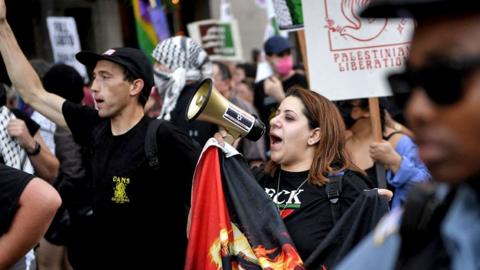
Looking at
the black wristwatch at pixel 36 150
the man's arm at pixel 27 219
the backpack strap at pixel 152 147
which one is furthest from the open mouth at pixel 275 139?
the black wristwatch at pixel 36 150

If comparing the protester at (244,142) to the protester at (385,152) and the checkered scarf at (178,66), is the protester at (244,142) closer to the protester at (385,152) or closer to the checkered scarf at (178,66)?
the checkered scarf at (178,66)

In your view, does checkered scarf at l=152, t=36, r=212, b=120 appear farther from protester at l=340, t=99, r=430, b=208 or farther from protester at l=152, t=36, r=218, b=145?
protester at l=340, t=99, r=430, b=208

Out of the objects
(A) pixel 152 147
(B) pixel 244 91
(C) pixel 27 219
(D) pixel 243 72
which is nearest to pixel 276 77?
(B) pixel 244 91

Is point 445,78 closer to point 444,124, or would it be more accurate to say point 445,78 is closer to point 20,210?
point 444,124

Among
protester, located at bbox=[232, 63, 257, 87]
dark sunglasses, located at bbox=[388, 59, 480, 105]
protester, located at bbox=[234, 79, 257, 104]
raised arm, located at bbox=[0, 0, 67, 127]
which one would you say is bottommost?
protester, located at bbox=[234, 79, 257, 104]

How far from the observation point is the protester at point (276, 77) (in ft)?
28.4

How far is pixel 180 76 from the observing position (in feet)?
22.4

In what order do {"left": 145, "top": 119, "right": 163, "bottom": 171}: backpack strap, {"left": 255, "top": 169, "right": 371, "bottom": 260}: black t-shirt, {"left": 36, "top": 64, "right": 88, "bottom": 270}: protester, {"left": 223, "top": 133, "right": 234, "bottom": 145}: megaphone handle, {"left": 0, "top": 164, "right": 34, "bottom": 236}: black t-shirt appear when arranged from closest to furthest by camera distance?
1. {"left": 0, "top": 164, "right": 34, "bottom": 236}: black t-shirt
2. {"left": 255, "top": 169, "right": 371, "bottom": 260}: black t-shirt
3. {"left": 223, "top": 133, "right": 234, "bottom": 145}: megaphone handle
4. {"left": 145, "top": 119, "right": 163, "bottom": 171}: backpack strap
5. {"left": 36, "top": 64, "right": 88, "bottom": 270}: protester

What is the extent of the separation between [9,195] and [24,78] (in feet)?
5.75

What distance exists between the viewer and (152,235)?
15.6 feet

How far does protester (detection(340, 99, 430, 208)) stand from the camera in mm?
5398

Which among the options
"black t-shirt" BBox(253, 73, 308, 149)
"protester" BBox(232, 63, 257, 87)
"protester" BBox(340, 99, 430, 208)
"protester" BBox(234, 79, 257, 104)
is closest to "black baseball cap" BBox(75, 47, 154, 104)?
"protester" BBox(340, 99, 430, 208)

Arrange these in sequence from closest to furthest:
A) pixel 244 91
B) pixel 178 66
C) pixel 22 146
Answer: pixel 22 146 → pixel 178 66 → pixel 244 91

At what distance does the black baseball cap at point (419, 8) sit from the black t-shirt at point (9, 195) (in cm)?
216
